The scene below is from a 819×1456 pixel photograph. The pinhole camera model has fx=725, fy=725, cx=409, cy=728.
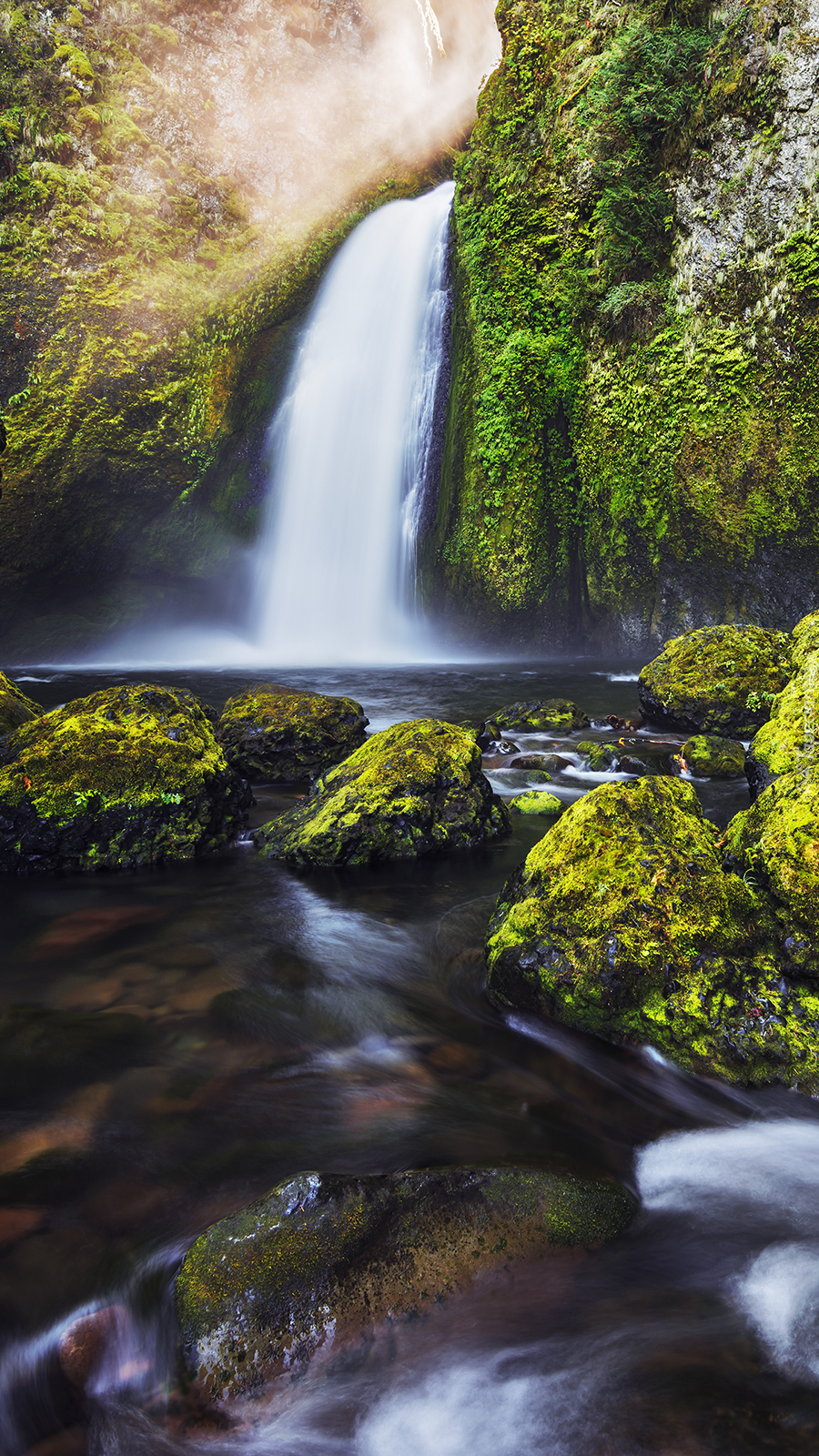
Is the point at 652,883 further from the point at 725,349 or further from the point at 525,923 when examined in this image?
the point at 725,349

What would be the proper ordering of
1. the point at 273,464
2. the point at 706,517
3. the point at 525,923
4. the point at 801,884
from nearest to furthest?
the point at 801,884
the point at 525,923
the point at 706,517
the point at 273,464

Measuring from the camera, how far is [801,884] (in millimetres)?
2740

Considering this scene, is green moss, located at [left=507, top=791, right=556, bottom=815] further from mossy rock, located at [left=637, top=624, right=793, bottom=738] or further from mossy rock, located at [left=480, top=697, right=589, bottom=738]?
mossy rock, located at [left=637, top=624, right=793, bottom=738]

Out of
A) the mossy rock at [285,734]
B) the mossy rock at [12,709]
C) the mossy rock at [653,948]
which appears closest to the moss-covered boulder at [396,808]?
the mossy rock at [285,734]

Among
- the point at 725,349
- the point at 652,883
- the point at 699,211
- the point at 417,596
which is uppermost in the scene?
the point at 699,211

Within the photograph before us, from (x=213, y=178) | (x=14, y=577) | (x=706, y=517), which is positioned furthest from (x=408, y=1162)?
(x=213, y=178)

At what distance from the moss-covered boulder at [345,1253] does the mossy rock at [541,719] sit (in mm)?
6072

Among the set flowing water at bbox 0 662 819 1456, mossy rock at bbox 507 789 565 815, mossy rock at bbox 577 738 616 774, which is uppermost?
mossy rock at bbox 577 738 616 774

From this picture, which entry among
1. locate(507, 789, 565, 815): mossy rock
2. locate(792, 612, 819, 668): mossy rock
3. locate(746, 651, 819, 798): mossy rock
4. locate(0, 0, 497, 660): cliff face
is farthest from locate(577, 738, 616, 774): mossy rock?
locate(0, 0, 497, 660): cliff face

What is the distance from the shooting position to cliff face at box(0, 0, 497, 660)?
16.2 meters

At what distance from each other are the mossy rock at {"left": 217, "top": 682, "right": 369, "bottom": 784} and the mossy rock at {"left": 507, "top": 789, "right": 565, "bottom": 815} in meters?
1.68

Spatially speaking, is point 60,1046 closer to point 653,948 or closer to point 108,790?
point 108,790

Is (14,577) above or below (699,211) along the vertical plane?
below

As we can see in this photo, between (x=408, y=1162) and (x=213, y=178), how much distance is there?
2369cm
